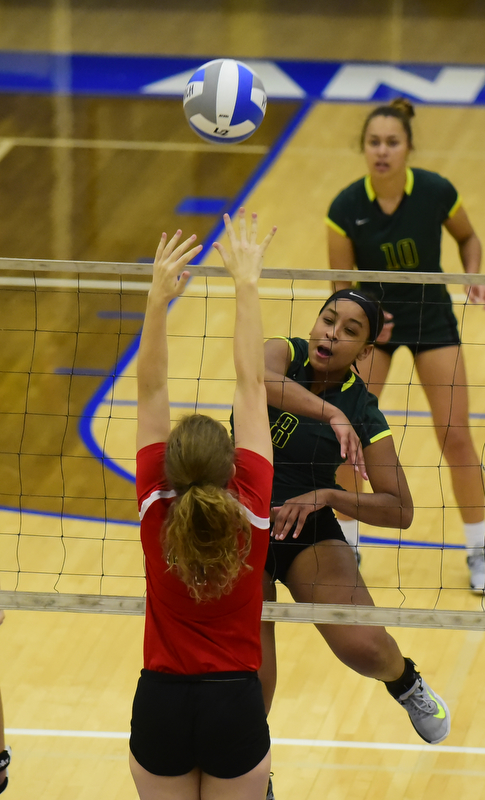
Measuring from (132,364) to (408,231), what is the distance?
2.76 metres

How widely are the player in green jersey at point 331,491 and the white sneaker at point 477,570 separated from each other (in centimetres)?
134

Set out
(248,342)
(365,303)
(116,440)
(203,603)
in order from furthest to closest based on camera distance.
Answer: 1. (116,440)
2. (365,303)
3. (248,342)
4. (203,603)

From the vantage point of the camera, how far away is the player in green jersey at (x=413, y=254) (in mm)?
5574

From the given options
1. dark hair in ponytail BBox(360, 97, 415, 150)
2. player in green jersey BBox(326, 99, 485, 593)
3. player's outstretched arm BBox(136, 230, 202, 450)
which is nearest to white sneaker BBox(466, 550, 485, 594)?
player in green jersey BBox(326, 99, 485, 593)

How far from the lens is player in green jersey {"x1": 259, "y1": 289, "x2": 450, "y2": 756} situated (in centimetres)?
404

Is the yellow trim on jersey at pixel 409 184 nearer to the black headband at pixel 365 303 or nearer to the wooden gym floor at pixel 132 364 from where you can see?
the wooden gym floor at pixel 132 364

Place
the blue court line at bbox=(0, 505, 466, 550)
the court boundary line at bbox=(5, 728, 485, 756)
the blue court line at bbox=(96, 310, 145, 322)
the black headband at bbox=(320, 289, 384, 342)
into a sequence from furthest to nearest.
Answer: the blue court line at bbox=(96, 310, 145, 322)
the blue court line at bbox=(0, 505, 466, 550)
the court boundary line at bbox=(5, 728, 485, 756)
the black headband at bbox=(320, 289, 384, 342)

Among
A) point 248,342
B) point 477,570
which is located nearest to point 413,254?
point 477,570

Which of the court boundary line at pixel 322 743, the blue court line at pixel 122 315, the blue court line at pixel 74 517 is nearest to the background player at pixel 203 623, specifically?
the court boundary line at pixel 322 743

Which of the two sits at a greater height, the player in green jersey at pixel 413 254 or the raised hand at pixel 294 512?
the player in green jersey at pixel 413 254

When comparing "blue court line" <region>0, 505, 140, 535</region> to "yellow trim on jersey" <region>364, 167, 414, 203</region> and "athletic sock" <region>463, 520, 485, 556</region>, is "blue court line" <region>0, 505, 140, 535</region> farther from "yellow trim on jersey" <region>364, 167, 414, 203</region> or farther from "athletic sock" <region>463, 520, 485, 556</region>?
"yellow trim on jersey" <region>364, 167, 414, 203</region>

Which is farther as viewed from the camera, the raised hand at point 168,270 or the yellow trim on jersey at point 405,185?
the yellow trim on jersey at point 405,185

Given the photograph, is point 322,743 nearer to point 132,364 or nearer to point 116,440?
point 116,440

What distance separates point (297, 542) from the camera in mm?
4113
